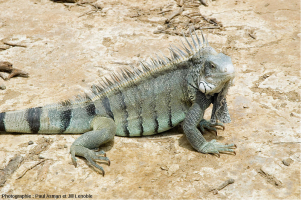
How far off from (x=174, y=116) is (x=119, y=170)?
1.33 metres

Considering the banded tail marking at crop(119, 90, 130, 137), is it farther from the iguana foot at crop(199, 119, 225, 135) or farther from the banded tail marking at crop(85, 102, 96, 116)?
the iguana foot at crop(199, 119, 225, 135)

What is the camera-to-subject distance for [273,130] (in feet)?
18.6

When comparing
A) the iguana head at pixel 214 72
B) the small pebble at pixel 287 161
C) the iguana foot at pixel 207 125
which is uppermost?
the iguana head at pixel 214 72

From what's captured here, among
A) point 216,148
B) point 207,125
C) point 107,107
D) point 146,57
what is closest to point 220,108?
point 207,125

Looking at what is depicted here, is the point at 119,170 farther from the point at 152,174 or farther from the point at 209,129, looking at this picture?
the point at 209,129

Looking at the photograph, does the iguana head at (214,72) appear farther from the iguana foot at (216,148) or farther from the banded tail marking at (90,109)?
the banded tail marking at (90,109)

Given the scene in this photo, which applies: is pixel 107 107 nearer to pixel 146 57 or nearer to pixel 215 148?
pixel 215 148

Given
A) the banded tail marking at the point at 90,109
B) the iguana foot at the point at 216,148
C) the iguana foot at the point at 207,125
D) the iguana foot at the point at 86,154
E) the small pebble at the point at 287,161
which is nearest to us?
the small pebble at the point at 287,161

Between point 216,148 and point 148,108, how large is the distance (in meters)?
1.28

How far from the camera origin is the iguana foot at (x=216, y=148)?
520 cm

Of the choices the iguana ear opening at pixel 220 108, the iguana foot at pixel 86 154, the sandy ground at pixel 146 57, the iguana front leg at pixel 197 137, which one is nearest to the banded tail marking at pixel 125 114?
the sandy ground at pixel 146 57

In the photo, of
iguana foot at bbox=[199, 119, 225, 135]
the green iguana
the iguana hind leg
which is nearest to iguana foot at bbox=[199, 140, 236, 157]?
the green iguana

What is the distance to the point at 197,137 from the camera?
5254 millimetres

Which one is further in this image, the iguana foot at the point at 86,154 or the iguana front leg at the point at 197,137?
the iguana front leg at the point at 197,137
